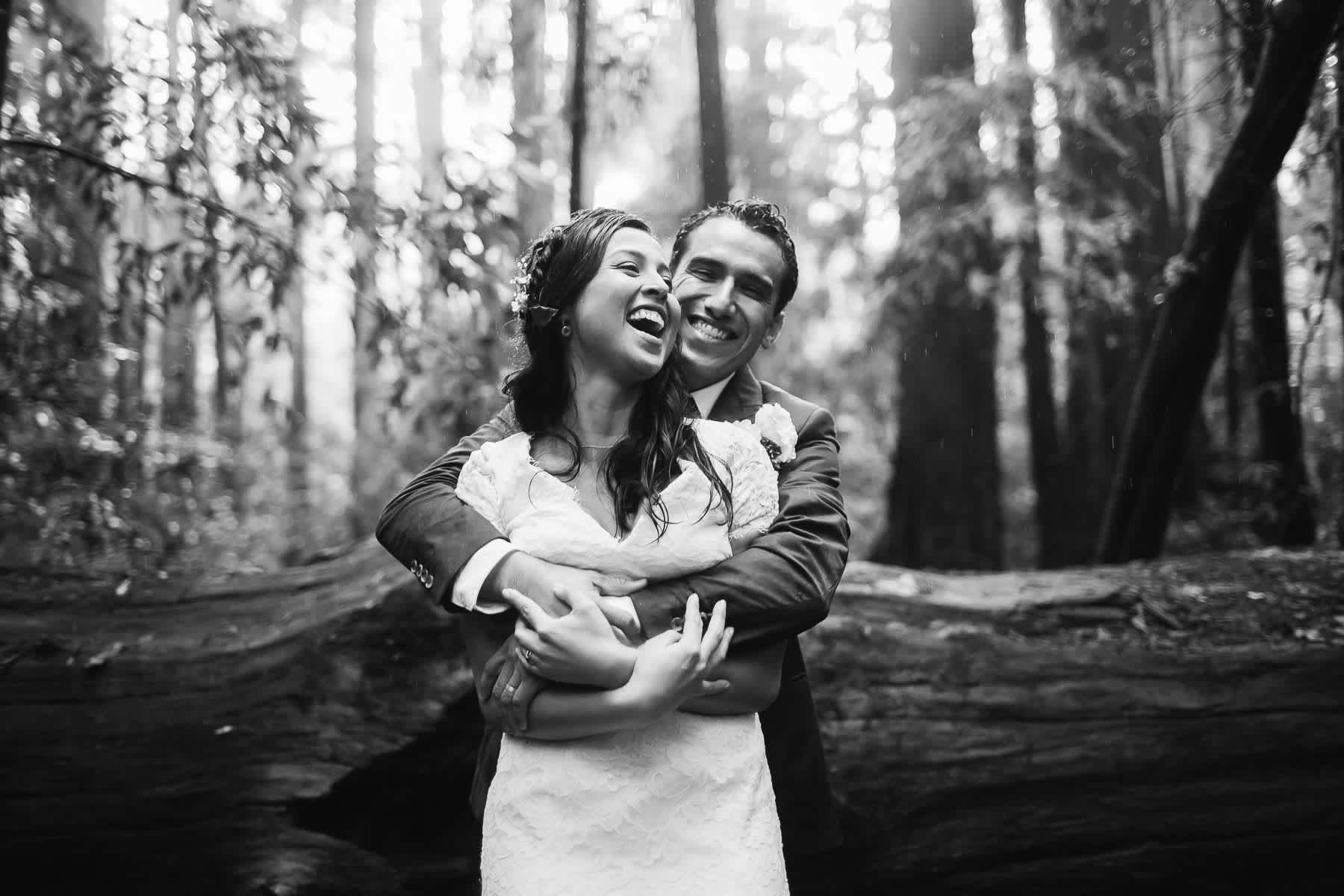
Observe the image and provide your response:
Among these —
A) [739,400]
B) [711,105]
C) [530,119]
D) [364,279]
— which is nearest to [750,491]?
[739,400]

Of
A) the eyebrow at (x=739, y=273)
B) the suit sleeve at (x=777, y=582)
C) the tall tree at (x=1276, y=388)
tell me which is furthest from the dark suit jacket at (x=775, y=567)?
the tall tree at (x=1276, y=388)

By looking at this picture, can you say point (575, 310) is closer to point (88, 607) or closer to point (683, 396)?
point (683, 396)

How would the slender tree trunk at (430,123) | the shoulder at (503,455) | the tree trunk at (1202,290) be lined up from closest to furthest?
the shoulder at (503,455), the tree trunk at (1202,290), the slender tree trunk at (430,123)

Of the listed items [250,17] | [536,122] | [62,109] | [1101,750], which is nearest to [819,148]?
[536,122]

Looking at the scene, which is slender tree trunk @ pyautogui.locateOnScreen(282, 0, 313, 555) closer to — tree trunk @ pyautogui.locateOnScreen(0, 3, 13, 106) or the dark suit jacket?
tree trunk @ pyautogui.locateOnScreen(0, 3, 13, 106)

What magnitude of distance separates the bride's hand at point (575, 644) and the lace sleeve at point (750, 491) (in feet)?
1.38

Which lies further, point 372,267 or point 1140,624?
point 372,267

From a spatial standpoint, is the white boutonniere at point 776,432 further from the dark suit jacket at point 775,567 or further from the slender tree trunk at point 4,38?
the slender tree trunk at point 4,38

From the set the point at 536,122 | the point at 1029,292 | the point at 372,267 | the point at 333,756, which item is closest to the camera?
the point at 333,756

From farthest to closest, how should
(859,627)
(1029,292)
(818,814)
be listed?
(1029,292) < (859,627) < (818,814)

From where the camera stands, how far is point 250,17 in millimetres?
5047

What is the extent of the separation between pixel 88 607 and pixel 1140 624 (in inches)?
151

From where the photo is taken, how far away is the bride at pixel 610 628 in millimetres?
1827

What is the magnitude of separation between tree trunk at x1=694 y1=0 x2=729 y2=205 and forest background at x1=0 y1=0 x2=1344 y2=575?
0.02m
